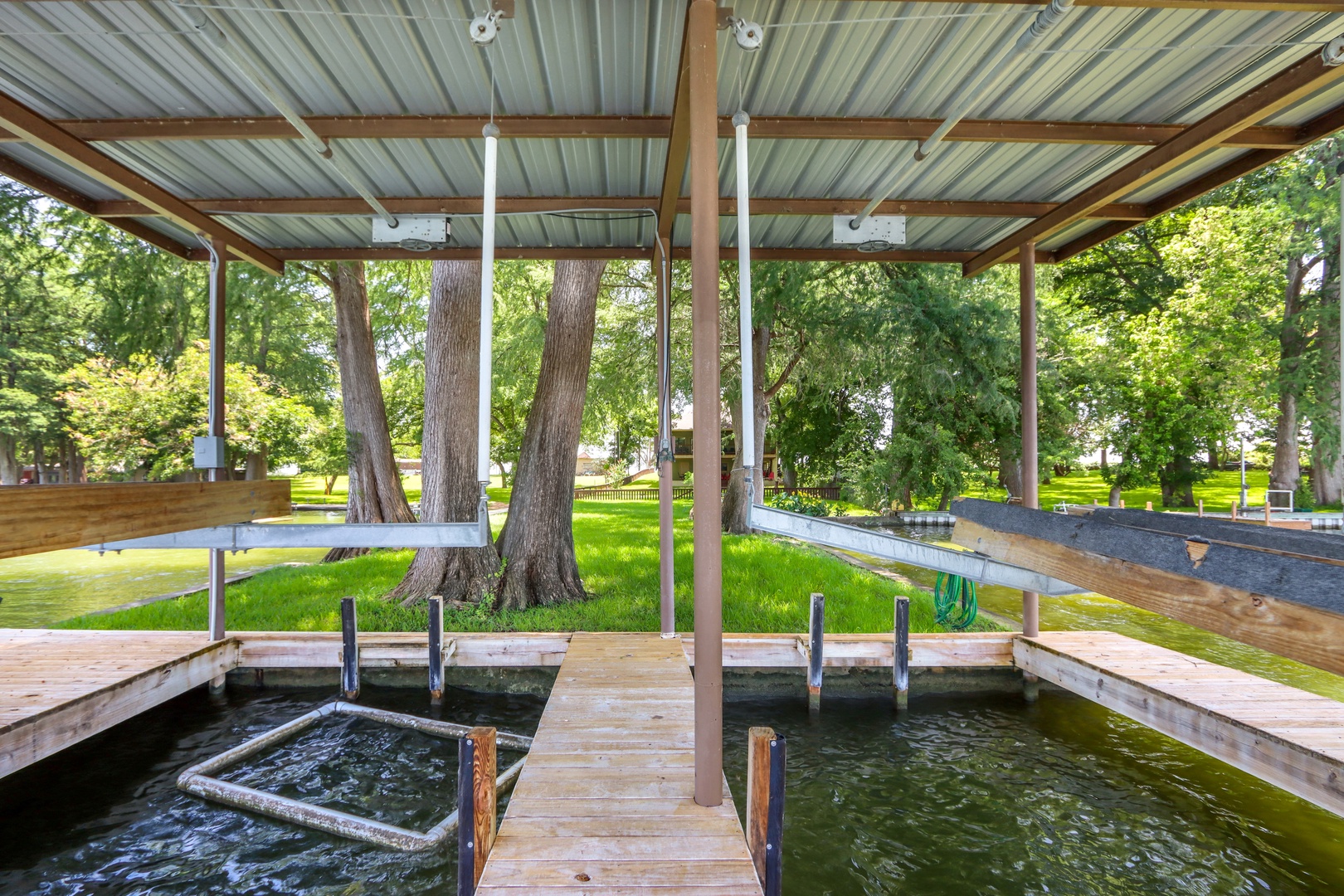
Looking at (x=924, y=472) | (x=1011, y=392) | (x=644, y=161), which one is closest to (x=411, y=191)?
(x=644, y=161)

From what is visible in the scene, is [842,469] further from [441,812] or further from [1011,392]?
[441,812]

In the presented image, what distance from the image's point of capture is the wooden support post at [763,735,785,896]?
2.71 meters

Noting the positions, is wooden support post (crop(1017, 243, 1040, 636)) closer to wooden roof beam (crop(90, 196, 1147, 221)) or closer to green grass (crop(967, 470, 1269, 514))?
wooden roof beam (crop(90, 196, 1147, 221))

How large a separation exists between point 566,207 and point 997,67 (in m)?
3.23

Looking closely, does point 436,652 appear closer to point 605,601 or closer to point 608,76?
point 605,601

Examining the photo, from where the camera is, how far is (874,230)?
519 centimetres

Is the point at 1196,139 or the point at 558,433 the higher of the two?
the point at 1196,139

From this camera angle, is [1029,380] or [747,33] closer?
[747,33]

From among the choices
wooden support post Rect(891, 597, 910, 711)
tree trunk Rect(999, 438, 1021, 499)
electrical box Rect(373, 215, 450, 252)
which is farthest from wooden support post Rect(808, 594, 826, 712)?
tree trunk Rect(999, 438, 1021, 499)

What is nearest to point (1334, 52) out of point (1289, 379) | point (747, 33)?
point (747, 33)

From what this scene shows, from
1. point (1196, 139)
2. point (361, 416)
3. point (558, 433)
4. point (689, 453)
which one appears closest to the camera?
point (1196, 139)

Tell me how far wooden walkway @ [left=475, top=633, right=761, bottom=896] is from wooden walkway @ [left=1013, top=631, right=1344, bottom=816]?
350cm

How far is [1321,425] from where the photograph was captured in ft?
56.4

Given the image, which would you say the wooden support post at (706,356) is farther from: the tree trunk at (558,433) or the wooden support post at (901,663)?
the tree trunk at (558,433)
